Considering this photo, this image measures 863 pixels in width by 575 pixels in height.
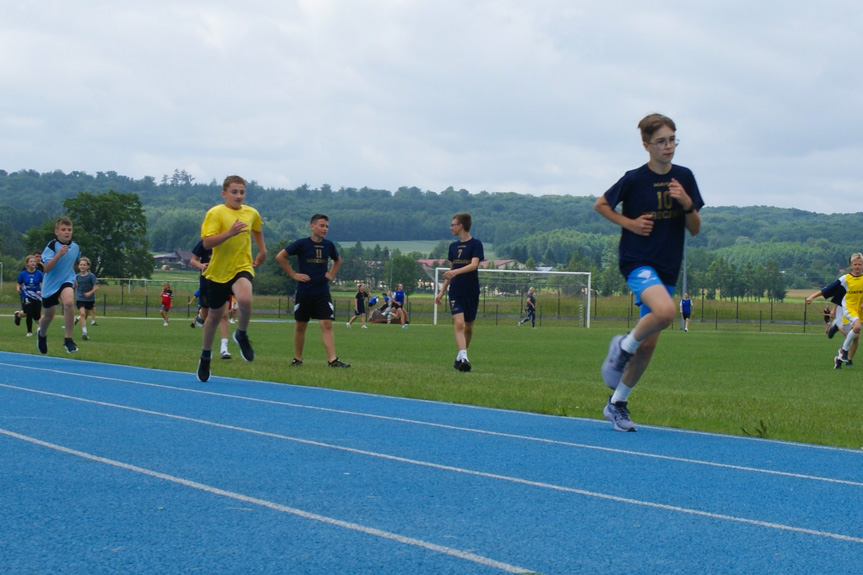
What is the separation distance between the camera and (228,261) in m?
11.1

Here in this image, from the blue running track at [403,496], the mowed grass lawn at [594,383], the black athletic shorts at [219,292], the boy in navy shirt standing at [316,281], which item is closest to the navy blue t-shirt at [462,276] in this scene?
the mowed grass lawn at [594,383]

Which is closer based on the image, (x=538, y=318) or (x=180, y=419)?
(x=180, y=419)

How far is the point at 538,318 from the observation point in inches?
2594

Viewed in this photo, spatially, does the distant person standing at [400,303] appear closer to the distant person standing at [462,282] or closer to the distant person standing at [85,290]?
the distant person standing at [85,290]

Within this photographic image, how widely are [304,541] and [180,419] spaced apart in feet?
12.7

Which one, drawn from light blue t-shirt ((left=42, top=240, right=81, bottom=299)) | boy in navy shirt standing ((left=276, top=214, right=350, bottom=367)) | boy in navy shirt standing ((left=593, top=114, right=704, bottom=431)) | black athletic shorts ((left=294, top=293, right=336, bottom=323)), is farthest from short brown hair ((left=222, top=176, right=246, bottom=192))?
boy in navy shirt standing ((left=593, top=114, right=704, bottom=431))

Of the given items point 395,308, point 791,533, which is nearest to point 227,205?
point 791,533

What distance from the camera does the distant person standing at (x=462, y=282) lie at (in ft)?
44.3

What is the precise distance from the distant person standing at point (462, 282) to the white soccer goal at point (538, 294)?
154 feet

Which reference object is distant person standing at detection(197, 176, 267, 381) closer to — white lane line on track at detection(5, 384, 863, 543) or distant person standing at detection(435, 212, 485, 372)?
white lane line on track at detection(5, 384, 863, 543)

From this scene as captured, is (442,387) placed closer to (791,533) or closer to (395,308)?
(791,533)

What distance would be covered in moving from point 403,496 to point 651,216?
304cm

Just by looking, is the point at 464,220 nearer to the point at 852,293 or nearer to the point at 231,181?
the point at 231,181

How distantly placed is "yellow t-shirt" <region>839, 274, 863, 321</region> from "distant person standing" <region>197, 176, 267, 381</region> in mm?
10876
